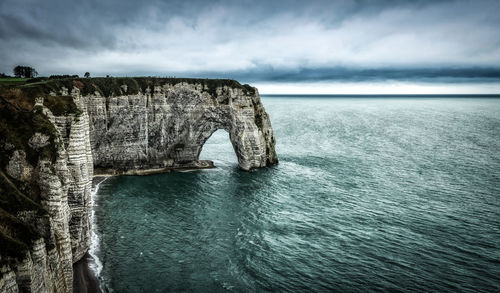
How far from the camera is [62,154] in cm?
2598

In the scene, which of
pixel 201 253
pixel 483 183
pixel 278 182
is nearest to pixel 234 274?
pixel 201 253

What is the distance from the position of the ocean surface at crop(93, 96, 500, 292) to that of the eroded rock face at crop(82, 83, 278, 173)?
17.6 feet

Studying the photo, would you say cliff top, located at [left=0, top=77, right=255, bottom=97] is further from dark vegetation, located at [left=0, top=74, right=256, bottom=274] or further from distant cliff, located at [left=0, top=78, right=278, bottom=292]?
dark vegetation, located at [left=0, top=74, right=256, bottom=274]

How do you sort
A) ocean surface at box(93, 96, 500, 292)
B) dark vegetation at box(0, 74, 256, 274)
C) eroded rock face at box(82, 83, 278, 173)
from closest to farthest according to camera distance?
dark vegetation at box(0, 74, 256, 274)
ocean surface at box(93, 96, 500, 292)
eroded rock face at box(82, 83, 278, 173)

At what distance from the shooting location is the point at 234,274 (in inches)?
1227

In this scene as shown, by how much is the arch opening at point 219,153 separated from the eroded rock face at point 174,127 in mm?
6845

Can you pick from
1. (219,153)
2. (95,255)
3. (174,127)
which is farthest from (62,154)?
(219,153)

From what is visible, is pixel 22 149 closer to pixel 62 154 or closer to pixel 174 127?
pixel 62 154

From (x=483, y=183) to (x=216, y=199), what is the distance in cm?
4884

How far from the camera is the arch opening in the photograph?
7825cm

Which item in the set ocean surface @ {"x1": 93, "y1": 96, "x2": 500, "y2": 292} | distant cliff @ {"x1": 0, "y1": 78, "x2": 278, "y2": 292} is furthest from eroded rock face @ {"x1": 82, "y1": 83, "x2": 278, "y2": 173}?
ocean surface @ {"x1": 93, "y1": 96, "x2": 500, "y2": 292}

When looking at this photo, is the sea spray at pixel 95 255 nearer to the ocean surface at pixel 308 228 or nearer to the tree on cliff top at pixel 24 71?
the ocean surface at pixel 308 228

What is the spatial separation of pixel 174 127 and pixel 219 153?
22.5 metres

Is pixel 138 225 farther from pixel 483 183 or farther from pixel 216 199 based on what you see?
pixel 483 183
